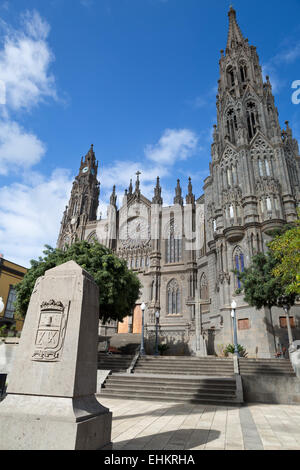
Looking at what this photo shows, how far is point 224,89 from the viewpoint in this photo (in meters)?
34.6

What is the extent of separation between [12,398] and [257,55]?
44.5 m

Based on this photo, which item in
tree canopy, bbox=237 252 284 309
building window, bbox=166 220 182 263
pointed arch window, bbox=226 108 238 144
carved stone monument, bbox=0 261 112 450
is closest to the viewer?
carved stone monument, bbox=0 261 112 450

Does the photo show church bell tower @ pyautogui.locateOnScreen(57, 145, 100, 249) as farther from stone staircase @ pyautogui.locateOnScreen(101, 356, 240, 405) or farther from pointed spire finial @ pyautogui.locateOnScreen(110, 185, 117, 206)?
stone staircase @ pyautogui.locateOnScreen(101, 356, 240, 405)

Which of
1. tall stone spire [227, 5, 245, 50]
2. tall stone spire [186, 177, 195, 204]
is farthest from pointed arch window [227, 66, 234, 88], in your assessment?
tall stone spire [186, 177, 195, 204]

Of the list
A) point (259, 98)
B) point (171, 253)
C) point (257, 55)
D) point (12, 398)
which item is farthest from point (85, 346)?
point (257, 55)

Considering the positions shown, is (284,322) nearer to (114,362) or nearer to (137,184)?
(114,362)

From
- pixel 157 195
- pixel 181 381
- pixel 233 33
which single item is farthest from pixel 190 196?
pixel 181 381

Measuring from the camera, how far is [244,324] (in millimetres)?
22781

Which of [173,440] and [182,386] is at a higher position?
[182,386]

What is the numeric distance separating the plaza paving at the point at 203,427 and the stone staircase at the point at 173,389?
79cm

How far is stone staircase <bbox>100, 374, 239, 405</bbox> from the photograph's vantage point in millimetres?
10477

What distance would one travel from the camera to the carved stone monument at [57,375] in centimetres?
344

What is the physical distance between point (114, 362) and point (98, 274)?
5.24m

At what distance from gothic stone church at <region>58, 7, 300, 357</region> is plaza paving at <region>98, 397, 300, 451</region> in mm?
13369
